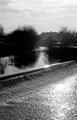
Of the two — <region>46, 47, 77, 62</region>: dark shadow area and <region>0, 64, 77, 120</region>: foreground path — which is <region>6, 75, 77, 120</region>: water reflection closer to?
<region>0, 64, 77, 120</region>: foreground path

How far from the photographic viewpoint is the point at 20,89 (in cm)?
425

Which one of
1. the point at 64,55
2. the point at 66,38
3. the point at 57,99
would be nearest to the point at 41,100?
the point at 57,99

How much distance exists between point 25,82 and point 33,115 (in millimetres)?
2050

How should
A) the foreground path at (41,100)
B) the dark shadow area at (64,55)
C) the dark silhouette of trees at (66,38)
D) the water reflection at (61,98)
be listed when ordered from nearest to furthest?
the foreground path at (41,100) → the water reflection at (61,98) → the dark shadow area at (64,55) → the dark silhouette of trees at (66,38)

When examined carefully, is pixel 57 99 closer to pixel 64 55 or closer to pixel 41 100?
pixel 41 100

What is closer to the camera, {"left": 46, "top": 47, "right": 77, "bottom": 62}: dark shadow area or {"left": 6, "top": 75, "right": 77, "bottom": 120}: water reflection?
{"left": 6, "top": 75, "right": 77, "bottom": 120}: water reflection

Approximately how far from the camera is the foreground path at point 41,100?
2.85 m

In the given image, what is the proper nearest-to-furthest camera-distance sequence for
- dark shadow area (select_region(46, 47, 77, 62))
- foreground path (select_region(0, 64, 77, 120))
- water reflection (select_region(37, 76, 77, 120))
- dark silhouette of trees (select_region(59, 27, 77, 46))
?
1. foreground path (select_region(0, 64, 77, 120))
2. water reflection (select_region(37, 76, 77, 120))
3. dark shadow area (select_region(46, 47, 77, 62))
4. dark silhouette of trees (select_region(59, 27, 77, 46))

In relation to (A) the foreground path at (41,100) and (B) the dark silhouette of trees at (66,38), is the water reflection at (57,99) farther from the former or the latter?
(B) the dark silhouette of trees at (66,38)

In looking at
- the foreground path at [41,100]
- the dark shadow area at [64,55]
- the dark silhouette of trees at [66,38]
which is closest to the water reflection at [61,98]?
the foreground path at [41,100]

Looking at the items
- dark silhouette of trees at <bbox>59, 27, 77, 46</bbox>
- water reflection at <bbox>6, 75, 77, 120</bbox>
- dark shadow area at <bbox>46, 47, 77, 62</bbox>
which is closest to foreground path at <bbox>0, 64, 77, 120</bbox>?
water reflection at <bbox>6, 75, 77, 120</bbox>

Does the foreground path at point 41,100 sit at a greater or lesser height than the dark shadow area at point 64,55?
greater

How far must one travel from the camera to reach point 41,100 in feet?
11.6

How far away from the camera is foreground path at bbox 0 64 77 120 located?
2.85 metres
